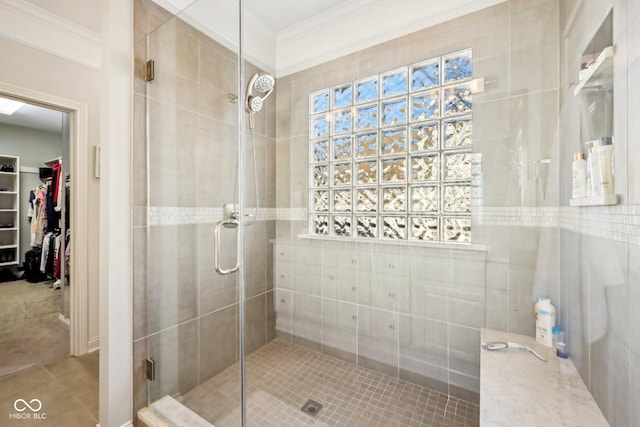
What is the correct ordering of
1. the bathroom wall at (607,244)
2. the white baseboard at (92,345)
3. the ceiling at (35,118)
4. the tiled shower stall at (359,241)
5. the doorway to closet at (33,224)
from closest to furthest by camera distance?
1. the bathroom wall at (607,244)
2. the tiled shower stall at (359,241)
3. the white baseboard at (92,345)
4. the doorway to closet at (33,224)
5. the ceiling at (35,118)

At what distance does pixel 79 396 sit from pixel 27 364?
0.75 meters

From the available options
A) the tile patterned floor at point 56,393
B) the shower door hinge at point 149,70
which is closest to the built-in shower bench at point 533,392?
the tile patterned floor at point 56,393

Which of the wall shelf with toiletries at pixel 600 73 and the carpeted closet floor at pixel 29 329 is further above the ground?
the wall shelf with toiletries at pixel 600 73

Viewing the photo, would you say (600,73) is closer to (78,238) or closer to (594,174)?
(594,174)

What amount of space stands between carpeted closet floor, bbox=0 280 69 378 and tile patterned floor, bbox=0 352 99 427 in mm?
164

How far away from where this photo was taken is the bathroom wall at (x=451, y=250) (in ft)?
4.17

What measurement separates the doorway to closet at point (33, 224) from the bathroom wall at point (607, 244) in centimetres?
350

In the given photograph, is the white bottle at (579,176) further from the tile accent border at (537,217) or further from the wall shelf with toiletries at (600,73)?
the wall shelf with toiletries at (600,73)

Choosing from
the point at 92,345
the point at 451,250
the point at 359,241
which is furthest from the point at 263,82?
the point at 92,345

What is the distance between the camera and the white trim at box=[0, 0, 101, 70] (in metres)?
1.84

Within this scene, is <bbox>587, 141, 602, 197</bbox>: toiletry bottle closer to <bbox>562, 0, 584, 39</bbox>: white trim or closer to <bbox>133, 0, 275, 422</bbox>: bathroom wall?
<bbox>562, 0, 584, 39</bbox>: white trim

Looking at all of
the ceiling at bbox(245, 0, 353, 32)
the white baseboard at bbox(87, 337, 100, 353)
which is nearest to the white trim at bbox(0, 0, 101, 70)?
the ceiling at bbox(245, 0, 353, 32)

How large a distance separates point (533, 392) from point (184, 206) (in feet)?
5.59

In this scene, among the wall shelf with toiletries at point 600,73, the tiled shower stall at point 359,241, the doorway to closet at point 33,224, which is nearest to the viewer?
the wall shelf with toiletries at point 600,73
